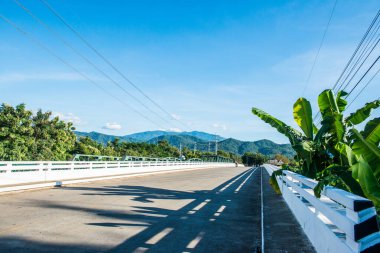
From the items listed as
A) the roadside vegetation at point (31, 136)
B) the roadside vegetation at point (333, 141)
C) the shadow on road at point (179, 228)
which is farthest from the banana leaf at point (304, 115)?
the roadside vegetation at point (31, 136)

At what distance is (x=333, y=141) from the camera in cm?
1025

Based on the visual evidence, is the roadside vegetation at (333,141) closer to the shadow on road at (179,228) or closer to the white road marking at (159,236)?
the shadow on road at (179,228)

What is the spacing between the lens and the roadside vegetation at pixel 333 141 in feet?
21.7

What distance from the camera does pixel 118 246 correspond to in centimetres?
641

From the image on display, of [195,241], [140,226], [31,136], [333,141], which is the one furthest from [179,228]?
[31,136]

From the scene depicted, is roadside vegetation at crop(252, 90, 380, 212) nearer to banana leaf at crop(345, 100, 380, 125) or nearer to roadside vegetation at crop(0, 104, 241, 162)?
banana leaf at crop(345, 100, 380, 125)

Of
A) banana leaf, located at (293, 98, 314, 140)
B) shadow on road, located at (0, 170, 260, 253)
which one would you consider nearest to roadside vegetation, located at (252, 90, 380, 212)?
banana leaf, located at (293, 98, 314, 140)

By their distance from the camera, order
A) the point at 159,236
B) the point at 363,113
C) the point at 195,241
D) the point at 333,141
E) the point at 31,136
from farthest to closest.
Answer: the point at 31,136 → the point at 333,141 → the point at 363,113 → the point at 159,236 → the point at 195,241

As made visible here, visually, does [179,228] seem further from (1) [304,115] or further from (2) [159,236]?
(1) [304,115]

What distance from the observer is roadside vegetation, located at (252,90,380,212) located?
6.62 meters

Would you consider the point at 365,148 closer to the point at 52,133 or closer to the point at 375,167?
the point at 375,167

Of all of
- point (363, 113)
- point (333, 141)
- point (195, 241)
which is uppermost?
point (363, 113)

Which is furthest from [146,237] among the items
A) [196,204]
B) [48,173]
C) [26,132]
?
[26,132]

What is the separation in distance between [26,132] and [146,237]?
42665 mm
